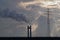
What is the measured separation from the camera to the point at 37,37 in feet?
25.2

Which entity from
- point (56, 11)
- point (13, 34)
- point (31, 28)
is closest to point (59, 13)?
point (56, 11)

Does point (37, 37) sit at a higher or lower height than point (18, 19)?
lower

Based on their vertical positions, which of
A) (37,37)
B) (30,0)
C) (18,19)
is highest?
(30,0)

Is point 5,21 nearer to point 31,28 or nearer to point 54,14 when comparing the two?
point 31,28

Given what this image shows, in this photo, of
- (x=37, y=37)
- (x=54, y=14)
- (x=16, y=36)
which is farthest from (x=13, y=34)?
(x=54, y=14)

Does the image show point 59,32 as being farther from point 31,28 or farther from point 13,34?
point 13,34

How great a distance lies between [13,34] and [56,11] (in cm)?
135

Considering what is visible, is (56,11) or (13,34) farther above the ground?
(56,11)

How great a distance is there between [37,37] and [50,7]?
91cm

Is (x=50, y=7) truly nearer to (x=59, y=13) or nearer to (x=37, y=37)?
(x=59, y=13)

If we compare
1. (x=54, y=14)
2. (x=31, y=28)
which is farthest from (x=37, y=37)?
(x=54, y=14)

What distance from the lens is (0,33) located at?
7.68 meters

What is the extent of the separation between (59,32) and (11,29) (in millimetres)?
1325

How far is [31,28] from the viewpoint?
25.3 feet
